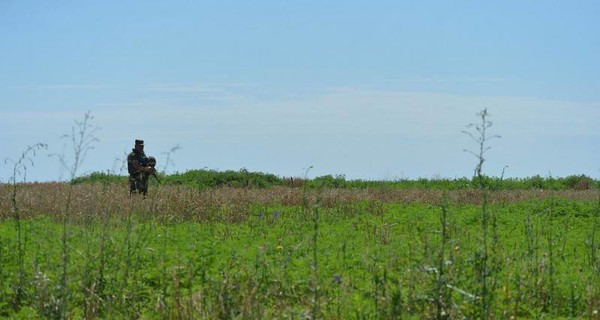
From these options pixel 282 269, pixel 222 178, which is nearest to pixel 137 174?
pixel 282 269

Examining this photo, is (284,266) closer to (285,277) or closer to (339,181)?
(285,277)

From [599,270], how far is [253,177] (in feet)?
83.1

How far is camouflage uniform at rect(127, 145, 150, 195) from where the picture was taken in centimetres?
1964

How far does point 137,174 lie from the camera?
20000 millimetres

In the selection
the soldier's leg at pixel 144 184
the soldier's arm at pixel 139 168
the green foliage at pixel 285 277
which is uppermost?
the soldier's arm at pixel 139 168

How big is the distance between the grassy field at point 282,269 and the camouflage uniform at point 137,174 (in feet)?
12.0

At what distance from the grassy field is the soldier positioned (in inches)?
147

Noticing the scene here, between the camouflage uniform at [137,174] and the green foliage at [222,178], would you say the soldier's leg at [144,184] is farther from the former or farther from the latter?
the green foliage at [222,178]

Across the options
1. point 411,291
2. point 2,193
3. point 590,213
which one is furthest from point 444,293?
point 2,193

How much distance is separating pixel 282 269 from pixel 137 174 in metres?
12.8

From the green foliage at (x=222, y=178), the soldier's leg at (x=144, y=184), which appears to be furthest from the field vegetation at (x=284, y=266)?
the green foliage at (x=222, y=178)

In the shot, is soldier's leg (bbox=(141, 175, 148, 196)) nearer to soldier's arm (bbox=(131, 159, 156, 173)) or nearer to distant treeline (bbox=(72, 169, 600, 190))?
soldier's arm (bbox=(131, 159, 156, 173))

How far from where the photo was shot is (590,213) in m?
18.2

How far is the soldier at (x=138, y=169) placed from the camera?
19.7 meters
